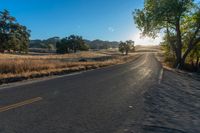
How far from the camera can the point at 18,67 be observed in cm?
1966

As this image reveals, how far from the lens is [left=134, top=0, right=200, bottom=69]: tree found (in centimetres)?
3055

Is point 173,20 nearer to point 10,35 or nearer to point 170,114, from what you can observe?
point 170,114

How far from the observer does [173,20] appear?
32.6 meters

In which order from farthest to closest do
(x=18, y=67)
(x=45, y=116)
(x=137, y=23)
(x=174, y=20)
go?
1. (x=137, y=23)
2. (x=174, y=20)
3. (x=18, y=67)
4. (x=45, y=116)

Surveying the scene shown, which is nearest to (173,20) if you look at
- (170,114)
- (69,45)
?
(170,114)

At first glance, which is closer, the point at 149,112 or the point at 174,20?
the point at 149,112

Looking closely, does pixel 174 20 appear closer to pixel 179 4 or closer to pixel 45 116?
pixel 179 4

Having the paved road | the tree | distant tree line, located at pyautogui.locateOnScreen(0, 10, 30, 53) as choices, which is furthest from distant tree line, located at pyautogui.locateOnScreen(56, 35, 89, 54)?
the paved road

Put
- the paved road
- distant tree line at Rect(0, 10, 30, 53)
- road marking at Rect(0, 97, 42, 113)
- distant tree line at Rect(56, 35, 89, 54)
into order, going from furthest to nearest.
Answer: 1. distant tree line at Rect(56, 35, 89, 54)
2. distant tree line at Rect(0, 10, 30, 53)
3. road marking at Rect(0, 97, 42, 113)
4. the paved road

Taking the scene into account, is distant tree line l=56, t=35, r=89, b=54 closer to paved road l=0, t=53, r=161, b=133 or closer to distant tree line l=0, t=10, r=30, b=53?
distant tree line l=0, t=10, r=30, b=53

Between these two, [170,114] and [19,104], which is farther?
[19,104]

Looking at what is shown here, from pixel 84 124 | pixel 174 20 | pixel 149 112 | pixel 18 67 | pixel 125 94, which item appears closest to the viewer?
pixel 84 124

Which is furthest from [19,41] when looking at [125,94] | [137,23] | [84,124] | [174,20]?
[84,124]

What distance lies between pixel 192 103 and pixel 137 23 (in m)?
26.9
